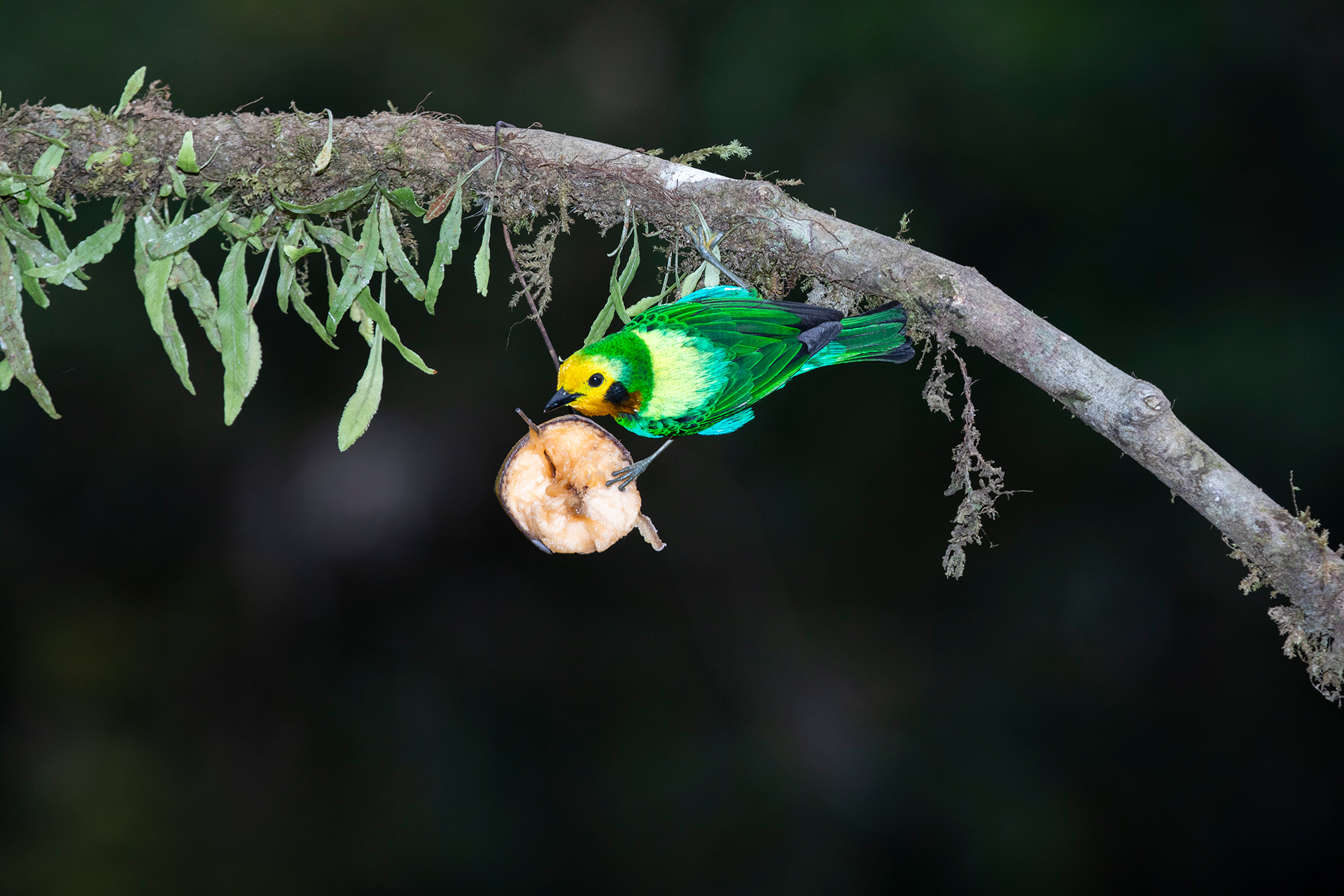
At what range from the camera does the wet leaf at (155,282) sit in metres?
1.93

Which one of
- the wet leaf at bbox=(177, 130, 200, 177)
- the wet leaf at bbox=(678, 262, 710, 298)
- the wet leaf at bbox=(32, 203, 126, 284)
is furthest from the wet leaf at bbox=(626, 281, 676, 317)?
the wet leaf at bbox=(32, 203, 126, 284)

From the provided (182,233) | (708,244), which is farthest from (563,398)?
(182,233)

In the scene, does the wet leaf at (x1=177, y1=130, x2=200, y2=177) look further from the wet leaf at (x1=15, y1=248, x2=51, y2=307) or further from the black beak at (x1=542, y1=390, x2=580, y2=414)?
the black beak at (x1=542, y1=390, x2=580, y2=414)

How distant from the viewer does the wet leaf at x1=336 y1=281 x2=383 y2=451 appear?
6.38 ft

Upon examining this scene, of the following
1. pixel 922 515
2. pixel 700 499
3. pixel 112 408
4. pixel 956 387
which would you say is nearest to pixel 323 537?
pixel 112 408

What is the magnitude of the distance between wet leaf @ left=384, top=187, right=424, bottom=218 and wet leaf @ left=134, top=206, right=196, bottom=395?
0.50 metres

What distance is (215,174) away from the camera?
6.31 ft

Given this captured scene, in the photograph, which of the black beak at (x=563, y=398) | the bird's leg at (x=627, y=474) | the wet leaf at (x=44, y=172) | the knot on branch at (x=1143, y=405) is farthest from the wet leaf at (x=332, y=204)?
the knot on branch at (x=1143, y=405)

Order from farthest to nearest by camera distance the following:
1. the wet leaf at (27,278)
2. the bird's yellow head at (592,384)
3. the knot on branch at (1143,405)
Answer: the wet leaf at (27,278), the bird's yellow head at (592,384), the knot on branch at (1143,405)

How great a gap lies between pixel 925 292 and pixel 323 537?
4069mm

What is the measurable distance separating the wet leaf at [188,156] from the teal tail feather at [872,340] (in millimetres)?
1331

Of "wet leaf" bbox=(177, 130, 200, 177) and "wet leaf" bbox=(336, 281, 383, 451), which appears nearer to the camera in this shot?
"wet leaf" bbox=(177, 130, 200, 177)

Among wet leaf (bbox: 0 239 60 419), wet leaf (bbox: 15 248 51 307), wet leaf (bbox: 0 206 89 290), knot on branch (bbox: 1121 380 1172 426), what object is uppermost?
knot on branch (bbox: 1121 380 1172 426)

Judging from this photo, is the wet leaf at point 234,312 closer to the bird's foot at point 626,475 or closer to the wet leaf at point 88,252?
the wet leaf at point 88,252
